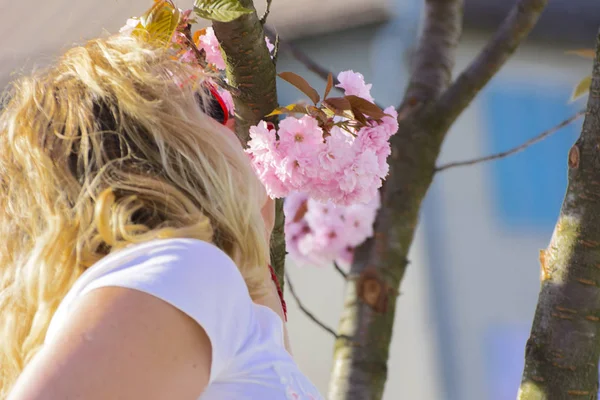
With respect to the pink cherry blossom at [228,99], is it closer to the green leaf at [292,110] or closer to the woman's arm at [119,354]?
the green leaf at [292,110]


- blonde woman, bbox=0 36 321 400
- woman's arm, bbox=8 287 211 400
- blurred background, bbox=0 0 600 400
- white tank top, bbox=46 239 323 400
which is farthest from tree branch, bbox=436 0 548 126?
blurred background, bbox=0 0 600 400

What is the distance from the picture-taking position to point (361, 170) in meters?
1.54

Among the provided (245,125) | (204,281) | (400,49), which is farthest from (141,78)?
(400,49)

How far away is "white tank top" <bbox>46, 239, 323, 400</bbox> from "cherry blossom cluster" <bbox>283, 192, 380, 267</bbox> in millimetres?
2234

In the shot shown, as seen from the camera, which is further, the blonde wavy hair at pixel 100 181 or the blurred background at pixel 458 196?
the blurred background at pixel 458 196

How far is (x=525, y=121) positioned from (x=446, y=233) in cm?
125

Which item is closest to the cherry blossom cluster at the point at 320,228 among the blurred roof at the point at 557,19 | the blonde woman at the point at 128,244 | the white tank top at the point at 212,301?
the blonde woman at the point at 128,244

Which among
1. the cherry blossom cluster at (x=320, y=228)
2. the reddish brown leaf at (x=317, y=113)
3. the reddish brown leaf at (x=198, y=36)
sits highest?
the cherry blossom cluster at (x=320, y=228)

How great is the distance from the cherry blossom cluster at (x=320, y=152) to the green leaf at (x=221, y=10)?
0.28 m

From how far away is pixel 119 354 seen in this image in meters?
0.77

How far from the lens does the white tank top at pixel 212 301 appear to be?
0.83m

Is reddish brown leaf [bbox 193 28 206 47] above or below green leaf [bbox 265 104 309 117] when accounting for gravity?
above

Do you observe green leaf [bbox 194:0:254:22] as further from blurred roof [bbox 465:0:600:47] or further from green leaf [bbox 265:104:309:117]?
blurred roof [bbox 465:0:600:47]

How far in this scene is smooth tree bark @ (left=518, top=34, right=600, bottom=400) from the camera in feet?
4.41
